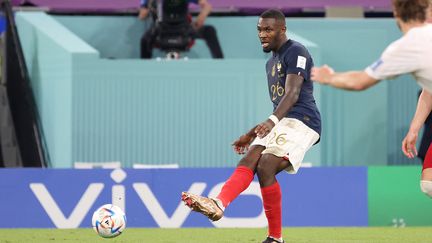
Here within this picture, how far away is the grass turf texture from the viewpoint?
378 inches

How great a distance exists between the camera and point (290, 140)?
826cm

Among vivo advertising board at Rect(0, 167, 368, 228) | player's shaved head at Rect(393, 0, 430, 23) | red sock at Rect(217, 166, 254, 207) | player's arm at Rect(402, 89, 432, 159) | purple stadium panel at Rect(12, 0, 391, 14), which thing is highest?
player's shaved head at Rect(393, 0, 430, 23)

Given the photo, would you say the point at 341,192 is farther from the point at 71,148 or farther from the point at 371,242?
the point at 71,148

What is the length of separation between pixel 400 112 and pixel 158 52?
3.69 m

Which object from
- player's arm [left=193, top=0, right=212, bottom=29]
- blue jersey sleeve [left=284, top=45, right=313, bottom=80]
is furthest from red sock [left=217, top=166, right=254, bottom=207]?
player's arm [left=193, top=0, right=212, bottom=29]

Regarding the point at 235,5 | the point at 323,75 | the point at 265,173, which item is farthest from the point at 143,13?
the point at 323,75

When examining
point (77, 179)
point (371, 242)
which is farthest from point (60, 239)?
point (371, 242)

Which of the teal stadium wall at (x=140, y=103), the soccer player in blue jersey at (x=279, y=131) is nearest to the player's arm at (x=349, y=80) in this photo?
the soccer player in blue jersey at (x=279, y=131)

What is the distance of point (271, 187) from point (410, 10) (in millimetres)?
2097

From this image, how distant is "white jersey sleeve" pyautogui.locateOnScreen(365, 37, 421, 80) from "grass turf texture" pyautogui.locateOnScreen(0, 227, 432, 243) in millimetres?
3071

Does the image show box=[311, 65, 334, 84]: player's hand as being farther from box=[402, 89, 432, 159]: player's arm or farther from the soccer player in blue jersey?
box=[402, 89, 432, 159]: player's arm

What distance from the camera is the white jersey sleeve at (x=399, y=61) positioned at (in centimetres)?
669

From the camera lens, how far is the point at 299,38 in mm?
14453

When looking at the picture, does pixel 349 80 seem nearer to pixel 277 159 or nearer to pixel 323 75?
pixel 323 75
